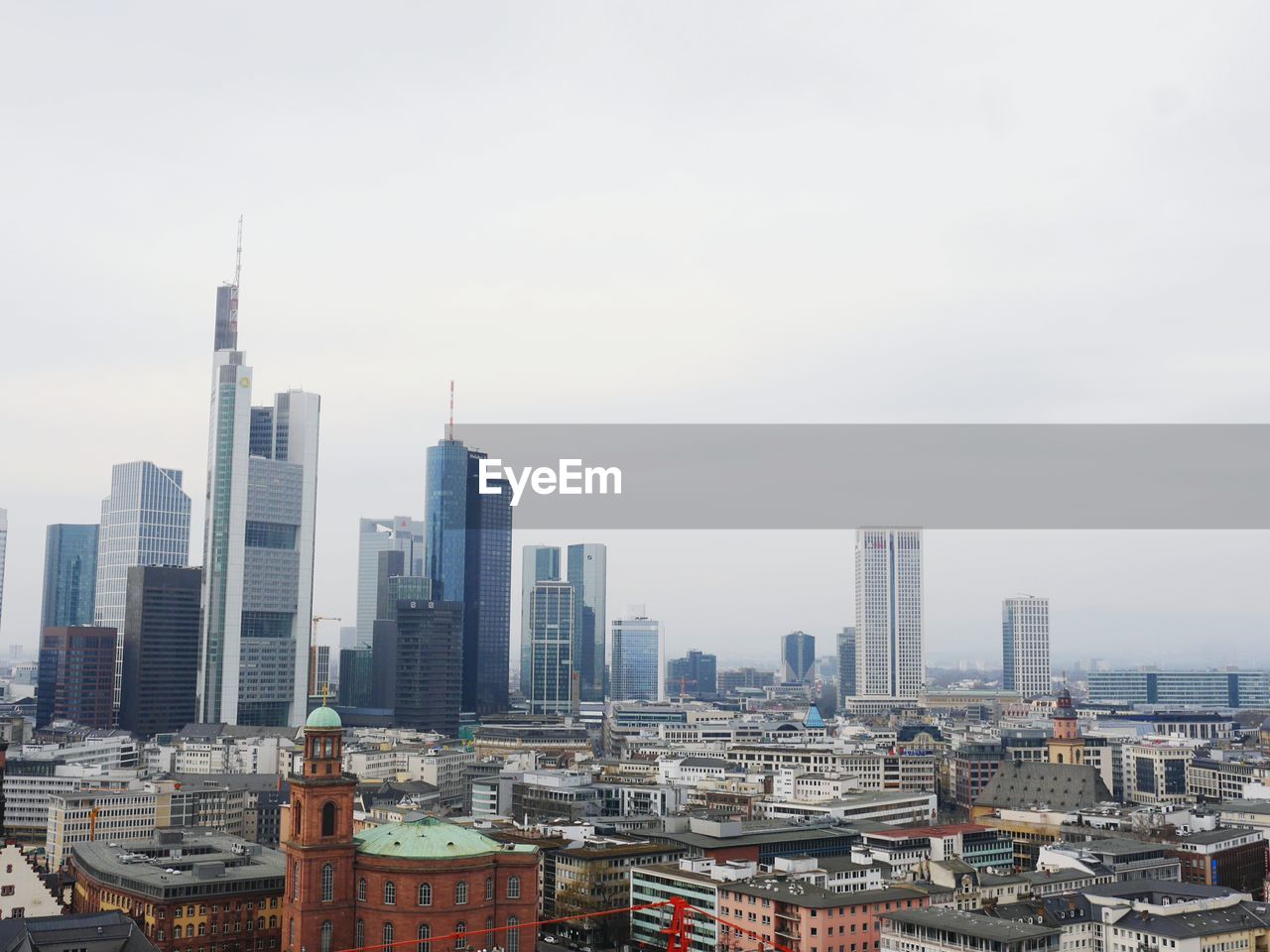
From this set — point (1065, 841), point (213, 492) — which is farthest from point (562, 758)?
point (1065, 841)

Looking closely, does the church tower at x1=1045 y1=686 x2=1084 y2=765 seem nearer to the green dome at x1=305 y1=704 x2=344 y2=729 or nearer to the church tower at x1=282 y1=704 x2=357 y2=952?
the church tower at x1=282 y1=704 x2=357 y2=952

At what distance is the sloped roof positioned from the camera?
429ft

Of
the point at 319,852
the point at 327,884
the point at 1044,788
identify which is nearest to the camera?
the point at 319,852

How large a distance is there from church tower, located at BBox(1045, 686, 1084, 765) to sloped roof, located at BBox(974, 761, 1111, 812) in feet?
46.8

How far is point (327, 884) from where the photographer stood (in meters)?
75.1

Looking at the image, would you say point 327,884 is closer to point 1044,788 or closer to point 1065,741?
point 1044,788

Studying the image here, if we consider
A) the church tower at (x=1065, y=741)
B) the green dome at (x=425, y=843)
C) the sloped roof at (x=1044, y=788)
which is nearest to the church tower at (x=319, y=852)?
the green dome at (x=425, y=843)

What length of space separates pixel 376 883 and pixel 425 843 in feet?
10.6

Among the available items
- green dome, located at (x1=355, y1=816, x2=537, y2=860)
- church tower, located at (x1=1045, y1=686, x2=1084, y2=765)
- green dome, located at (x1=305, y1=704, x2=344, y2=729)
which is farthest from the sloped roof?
green dome, located at (x1=305, y1=704, x2=344, y2=729)

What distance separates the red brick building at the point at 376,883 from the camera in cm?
7450

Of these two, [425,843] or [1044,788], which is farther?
[1044,788]

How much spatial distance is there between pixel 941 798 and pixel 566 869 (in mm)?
82267

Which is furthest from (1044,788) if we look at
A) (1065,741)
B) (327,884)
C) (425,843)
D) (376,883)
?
(327,884)

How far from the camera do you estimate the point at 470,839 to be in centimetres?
7769
